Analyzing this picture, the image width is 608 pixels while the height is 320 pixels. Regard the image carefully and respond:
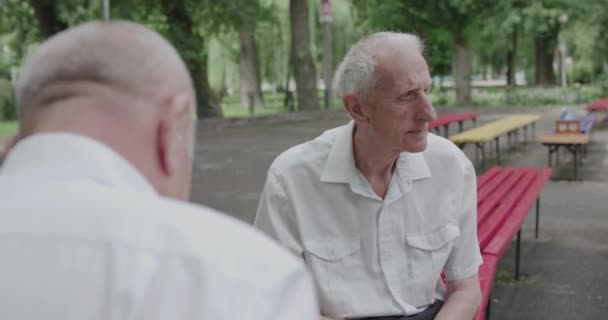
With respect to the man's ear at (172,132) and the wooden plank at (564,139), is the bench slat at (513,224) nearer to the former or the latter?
the man's ear at (172,132)

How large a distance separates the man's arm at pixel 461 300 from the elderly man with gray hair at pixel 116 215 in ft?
5.59

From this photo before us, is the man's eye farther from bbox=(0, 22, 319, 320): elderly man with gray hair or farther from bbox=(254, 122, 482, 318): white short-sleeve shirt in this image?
bbox=(0, 22, 319, 320): elderly man with gray hair

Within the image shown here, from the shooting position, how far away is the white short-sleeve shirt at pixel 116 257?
0.84 meters

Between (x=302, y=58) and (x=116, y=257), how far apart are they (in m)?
25.7

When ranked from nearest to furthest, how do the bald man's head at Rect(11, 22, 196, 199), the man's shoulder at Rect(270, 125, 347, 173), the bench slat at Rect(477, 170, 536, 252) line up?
the bald man's head at Rect(11, 22, 196, 199) < the man's shoulder at Rect(270, 125, 347, 173) < the bench slat at Rect(477, 170, 536, 252)

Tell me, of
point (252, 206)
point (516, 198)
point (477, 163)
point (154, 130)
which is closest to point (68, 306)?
point (154, 130)

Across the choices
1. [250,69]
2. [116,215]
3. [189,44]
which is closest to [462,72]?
[250,69]

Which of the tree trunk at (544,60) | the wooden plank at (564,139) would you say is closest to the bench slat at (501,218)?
the wooden plank at (564,139)

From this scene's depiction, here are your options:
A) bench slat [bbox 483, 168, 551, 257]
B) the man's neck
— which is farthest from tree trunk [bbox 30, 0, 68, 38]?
the man's neck

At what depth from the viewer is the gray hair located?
101 inches

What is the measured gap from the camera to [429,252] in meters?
2.56

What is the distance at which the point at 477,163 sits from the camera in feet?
43.2

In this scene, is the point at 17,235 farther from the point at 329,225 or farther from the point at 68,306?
the point at 329,225

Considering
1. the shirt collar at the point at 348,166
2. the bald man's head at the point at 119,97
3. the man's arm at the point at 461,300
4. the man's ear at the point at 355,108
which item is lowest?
the man's arm at the point at 461,300
